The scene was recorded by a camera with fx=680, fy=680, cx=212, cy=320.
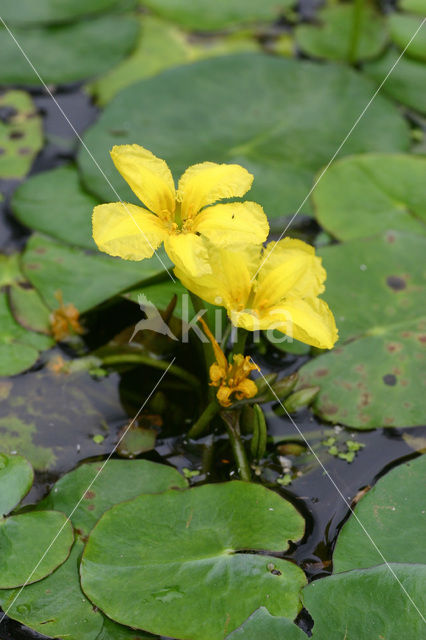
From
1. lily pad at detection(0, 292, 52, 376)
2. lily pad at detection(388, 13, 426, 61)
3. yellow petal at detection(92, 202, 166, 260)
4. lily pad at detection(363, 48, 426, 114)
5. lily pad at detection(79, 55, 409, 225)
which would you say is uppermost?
lily pad at detection(388, 13, 426, 61)

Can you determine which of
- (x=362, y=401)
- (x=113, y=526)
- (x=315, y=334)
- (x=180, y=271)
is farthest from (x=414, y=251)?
(x=113, y=526)

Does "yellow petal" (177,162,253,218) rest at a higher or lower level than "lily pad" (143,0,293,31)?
higher

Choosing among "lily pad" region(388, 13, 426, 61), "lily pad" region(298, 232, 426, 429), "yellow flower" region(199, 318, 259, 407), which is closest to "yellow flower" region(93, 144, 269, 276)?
"yellow flower" region(199, 318, 259, 407)

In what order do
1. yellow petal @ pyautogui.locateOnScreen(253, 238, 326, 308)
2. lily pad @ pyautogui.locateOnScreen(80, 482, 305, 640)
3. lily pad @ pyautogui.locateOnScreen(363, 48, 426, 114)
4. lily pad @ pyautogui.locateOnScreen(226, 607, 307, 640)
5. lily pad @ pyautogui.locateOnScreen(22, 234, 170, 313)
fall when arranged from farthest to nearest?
lily pad @ pyautogui.locateOnScreen(363, 48, 426, 114) < lily pad @ pyautogui.locateOnScreen(22, 234, 170, 313) < yellow petal @ pyautogui.locateOnScreen(253, 238, 326, 308) < lily pad @ pyautogui.locateOnScreen(80, 482, 305, 640) < lily pad @ pyautogui.locateOnScreen(226, 607, 307, 640)

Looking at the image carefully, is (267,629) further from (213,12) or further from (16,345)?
(213,12)

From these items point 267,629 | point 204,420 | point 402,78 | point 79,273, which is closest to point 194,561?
point 267,629

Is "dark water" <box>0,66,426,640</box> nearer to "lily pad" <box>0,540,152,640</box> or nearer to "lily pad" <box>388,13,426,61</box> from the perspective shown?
"lily pad" <box>0,540,152,640</box>

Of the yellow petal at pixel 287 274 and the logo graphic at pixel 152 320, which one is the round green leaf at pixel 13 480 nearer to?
the logo graphic at pixel 152 320

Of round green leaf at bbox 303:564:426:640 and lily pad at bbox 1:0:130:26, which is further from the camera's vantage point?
lily pad at bbox 1:0:130:26
